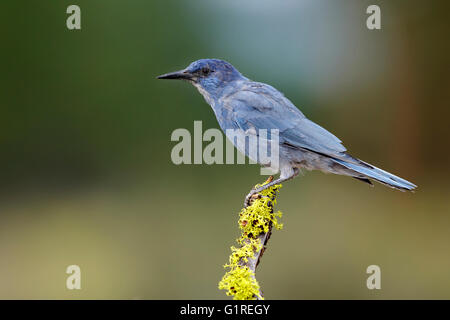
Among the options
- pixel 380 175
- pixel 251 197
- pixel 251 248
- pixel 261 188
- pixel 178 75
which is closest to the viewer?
pixel 251 248

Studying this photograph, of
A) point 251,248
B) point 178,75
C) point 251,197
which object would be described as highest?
point 178,75

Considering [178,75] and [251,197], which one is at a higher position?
[178,75]

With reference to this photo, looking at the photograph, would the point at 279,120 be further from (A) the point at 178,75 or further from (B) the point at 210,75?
(A) the point at 178,75

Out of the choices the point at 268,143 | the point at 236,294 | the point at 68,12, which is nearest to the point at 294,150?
the point at 268,143

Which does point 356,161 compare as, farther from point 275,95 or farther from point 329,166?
point 275,95

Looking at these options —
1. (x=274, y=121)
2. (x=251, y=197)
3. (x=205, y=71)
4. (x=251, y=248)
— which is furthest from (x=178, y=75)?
(x=251, y=248)

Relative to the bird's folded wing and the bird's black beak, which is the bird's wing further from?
the bird's black beak
